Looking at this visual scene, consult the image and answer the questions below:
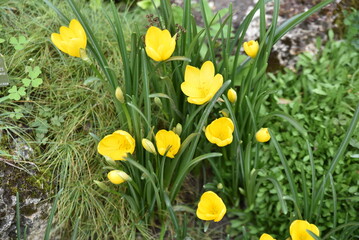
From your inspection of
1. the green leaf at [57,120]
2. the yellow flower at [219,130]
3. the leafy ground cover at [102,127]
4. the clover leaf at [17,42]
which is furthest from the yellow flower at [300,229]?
the clover leaf at [17,42]

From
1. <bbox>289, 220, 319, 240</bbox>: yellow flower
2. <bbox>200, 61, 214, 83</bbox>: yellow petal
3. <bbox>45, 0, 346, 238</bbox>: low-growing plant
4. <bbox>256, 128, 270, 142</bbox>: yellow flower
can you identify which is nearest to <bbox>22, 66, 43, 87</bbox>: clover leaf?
<bbox>45, 0, 346, 238</bbox>: low-growing plant

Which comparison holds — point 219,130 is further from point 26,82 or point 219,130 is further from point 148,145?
point 26,82

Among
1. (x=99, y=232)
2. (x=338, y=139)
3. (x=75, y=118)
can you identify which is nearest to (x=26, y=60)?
(x=75, y=118)

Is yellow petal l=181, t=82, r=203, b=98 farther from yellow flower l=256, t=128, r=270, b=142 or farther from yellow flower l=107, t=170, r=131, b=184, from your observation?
yellow flower l=107, t=170, r=131, b=184

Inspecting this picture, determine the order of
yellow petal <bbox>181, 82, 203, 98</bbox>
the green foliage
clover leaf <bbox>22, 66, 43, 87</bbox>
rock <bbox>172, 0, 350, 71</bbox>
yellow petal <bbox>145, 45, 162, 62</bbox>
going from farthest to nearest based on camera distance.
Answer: rock <bbox>172, 0, 350, 71</bbox>
clover leaf <bbox>22, 66, 43, 87</bbox>
the green foliage
yellow petal <bbox>181, 82, 203, 98</bbox>
yellow petal <bbox>145, 45, 162, 62</bbox>

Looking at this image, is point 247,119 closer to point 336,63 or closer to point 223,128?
point 223,128

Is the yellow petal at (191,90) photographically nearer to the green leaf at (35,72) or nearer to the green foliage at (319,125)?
the green foliage at (319,125)

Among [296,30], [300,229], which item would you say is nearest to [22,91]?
[300,229]
